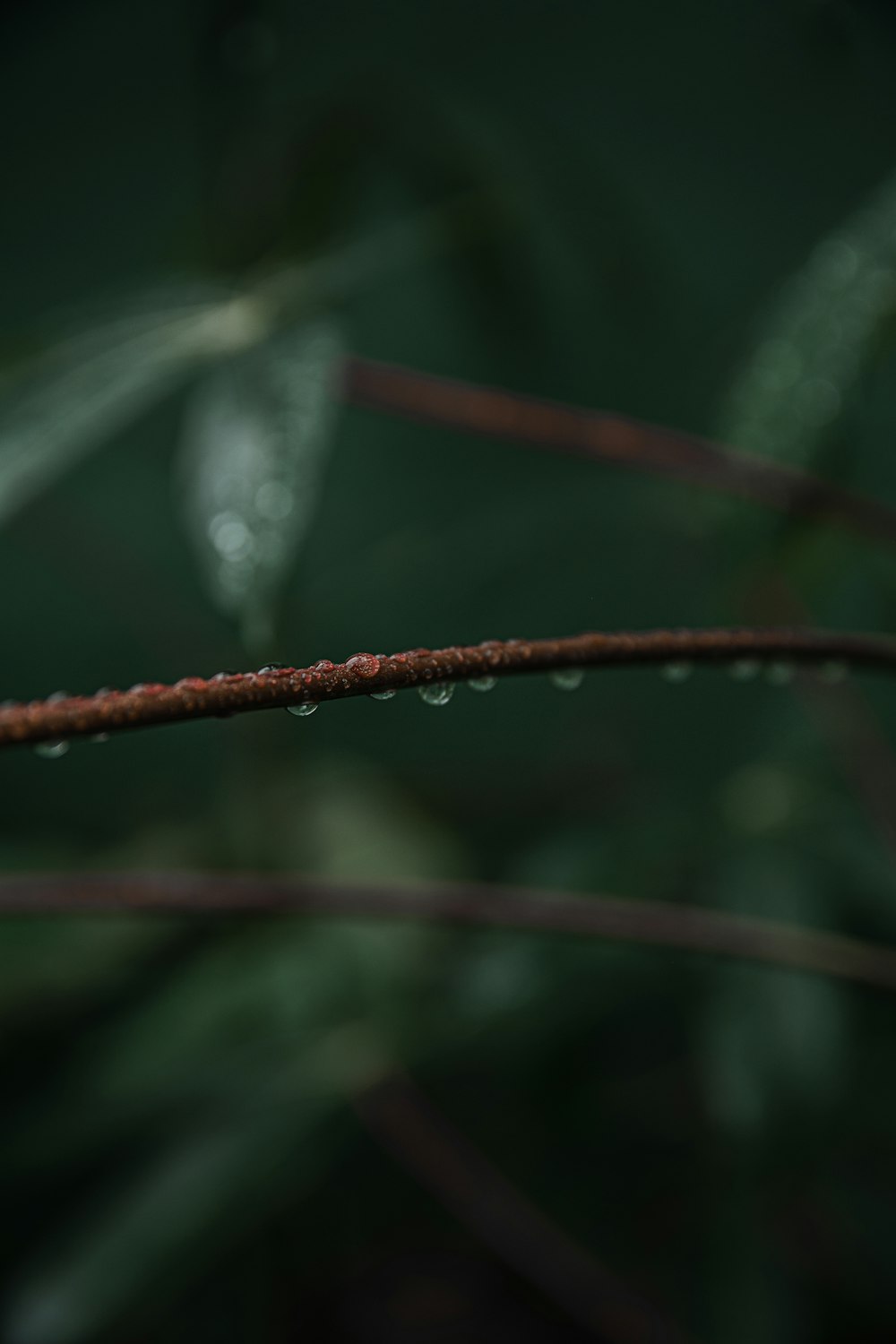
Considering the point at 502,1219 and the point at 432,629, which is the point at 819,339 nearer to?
the point at 502,1219

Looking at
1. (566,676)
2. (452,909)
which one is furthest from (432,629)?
(566,676)

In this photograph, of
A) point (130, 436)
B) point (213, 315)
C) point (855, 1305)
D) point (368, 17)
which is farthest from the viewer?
point (130, 436)

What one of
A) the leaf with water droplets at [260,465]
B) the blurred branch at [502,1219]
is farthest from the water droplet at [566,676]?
the blurred branch at [502,1219]

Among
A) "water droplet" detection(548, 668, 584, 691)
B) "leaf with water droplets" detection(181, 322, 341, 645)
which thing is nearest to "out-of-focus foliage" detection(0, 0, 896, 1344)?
"leaf with water droplets" detection(181, 322, 341, 645)

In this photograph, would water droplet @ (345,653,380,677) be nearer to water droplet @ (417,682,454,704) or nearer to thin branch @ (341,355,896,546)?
water droplet @ (417,682,454,704)

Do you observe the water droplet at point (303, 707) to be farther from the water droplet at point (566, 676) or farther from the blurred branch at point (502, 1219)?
the blurred branch at point (502, 1219)

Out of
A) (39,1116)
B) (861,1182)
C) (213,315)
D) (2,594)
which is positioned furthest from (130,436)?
(861,1182)

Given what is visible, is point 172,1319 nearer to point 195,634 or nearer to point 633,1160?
point 633,1160
